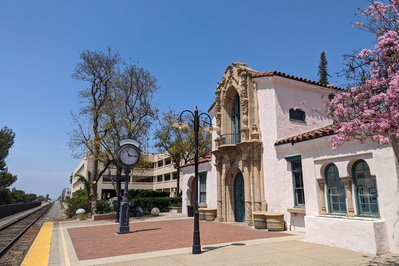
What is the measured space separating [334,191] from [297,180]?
8.22ft

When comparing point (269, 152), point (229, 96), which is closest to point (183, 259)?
point (269, 152)

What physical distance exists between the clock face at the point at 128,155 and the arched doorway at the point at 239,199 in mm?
6370

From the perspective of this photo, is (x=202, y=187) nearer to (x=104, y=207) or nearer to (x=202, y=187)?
(x=202, y=187)

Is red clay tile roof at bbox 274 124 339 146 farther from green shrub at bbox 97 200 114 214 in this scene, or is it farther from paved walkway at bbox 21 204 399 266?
green shrub at bbox 97 200 114 214

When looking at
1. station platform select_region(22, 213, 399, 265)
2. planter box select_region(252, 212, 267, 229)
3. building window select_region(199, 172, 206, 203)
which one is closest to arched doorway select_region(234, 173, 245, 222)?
planter box select_region(252, 212, 267, 229)

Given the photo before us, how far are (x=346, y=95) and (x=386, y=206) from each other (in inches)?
178

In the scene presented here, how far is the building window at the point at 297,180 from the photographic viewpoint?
43.3 feet

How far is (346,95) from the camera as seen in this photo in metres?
6.44

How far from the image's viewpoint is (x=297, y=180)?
44.2ft

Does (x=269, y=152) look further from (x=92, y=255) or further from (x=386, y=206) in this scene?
(x=92, y=255)

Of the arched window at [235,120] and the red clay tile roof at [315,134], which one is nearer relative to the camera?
the red clay tile roof at [315,134]

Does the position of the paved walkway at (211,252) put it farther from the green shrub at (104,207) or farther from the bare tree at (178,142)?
the bare tree at (178,142)

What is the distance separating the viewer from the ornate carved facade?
50.8 ft

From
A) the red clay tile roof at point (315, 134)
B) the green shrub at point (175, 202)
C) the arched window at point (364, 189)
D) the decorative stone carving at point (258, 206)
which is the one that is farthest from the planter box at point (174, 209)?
the arched window at point (364, 189)
